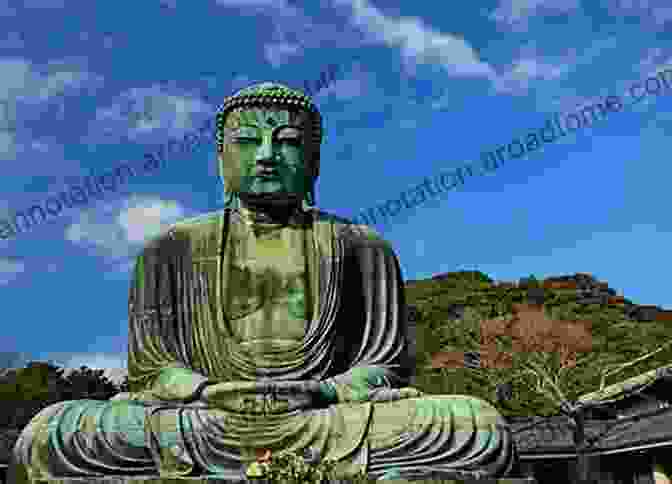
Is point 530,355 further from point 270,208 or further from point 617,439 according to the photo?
point 270,208

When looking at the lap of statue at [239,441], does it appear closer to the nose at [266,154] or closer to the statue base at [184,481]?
the statue base at [184,481]

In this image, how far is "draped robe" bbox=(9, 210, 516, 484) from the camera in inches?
249

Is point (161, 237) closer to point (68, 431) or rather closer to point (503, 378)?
point (68, 431)

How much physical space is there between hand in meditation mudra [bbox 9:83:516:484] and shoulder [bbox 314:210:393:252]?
18 mm

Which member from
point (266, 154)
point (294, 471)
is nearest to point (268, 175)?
point (266, 154)

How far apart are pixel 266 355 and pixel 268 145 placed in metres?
1.83

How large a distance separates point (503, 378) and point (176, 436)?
2296 centimetres

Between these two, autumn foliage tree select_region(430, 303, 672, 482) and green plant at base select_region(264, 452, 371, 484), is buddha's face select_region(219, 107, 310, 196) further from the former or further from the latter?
autumn foliage tree select_region(430, 303, 672, 482)

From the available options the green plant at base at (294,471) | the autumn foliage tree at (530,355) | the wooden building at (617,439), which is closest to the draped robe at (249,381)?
the green plant at base at (294,471)

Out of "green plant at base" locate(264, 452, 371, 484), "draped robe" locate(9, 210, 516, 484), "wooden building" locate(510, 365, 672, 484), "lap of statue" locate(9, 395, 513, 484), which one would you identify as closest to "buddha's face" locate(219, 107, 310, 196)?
"draped robe" locate(9, 210, 516, 484)

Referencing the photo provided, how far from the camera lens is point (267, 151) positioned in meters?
7.79

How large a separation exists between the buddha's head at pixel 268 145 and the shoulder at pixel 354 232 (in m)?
0.25

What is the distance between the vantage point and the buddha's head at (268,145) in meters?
7.82

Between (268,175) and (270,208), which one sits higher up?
(268,175)
